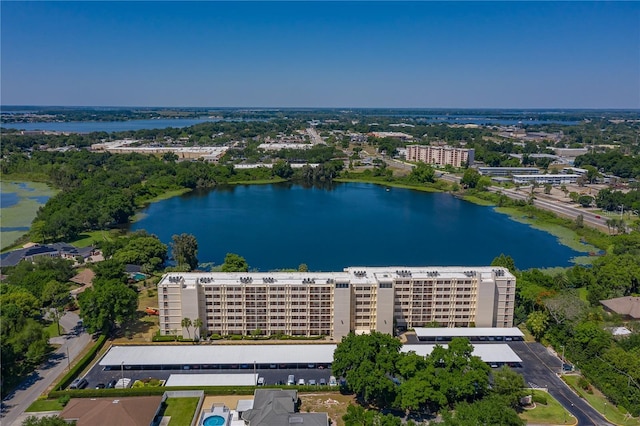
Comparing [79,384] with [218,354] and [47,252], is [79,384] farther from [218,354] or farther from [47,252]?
[47,252]

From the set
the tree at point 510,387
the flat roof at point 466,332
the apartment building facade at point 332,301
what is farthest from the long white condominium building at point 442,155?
the tree at point 510,387

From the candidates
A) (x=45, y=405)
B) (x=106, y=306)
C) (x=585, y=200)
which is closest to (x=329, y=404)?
(x=45, y=405)

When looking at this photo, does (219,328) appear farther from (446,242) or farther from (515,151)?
(515,151)

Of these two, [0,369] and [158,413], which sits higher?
[0,369]

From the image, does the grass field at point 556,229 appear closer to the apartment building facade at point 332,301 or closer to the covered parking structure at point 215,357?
the apartment building facade at point 332,301

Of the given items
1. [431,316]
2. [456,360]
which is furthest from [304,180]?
[456,360]

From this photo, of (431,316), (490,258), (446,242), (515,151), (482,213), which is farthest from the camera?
(515,151)

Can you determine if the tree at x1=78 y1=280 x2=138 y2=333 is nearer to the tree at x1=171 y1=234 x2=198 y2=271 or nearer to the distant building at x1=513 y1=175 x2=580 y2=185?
the tree at x1=171 y1=234 x2=198 y2=271

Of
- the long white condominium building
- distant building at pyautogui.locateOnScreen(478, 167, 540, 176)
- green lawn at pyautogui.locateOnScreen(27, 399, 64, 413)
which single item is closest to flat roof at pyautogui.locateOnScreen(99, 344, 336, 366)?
green lawn at pyautogui.locateOnScreen(27, 399, 64, 413)
